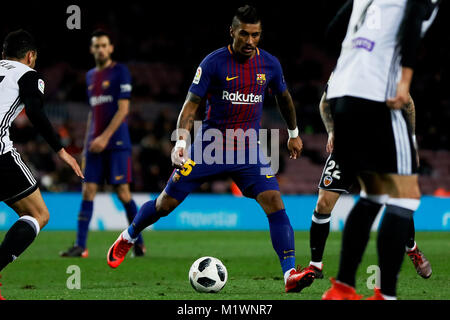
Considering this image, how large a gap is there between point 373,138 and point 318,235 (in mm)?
2322

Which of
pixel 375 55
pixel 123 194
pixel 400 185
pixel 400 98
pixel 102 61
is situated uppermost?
pixel 375 55

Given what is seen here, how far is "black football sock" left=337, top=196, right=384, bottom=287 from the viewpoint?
4.32 metres

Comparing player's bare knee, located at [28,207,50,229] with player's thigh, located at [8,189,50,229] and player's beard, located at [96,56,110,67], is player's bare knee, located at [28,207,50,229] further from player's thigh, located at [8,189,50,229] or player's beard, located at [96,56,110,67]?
player's beard, located at [96,56,110,67]

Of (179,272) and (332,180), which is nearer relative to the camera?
(332,180)

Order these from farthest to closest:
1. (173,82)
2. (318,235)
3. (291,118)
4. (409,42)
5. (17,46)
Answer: (173,82), (318,235), (291,118), (17,46), (409,42)

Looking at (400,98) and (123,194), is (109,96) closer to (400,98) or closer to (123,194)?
(123,194)

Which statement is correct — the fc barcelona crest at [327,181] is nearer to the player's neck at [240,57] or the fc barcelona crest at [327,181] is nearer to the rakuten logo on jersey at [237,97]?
the rakuten logo on jersey at [237,97]

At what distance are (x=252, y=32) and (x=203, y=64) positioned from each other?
18.4 inches

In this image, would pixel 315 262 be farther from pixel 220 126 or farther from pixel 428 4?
pixel 428 4

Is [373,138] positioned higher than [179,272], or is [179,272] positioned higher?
[373,138]

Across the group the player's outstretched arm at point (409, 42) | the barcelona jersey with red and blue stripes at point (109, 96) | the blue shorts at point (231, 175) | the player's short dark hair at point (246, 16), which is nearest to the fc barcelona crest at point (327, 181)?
the blue shorts at point (231, 175)

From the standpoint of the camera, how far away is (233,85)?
588 centimetres

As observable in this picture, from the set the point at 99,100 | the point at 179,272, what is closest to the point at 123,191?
the point at 99,100

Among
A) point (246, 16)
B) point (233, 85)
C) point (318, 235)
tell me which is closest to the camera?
point (246, 16)
